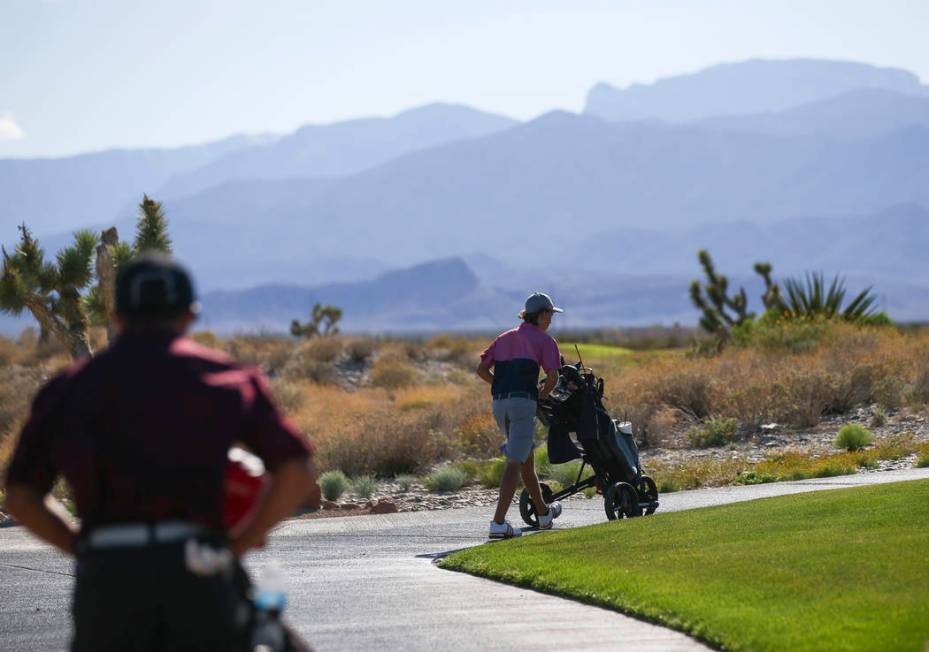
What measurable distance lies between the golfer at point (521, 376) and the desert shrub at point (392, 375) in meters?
28.2

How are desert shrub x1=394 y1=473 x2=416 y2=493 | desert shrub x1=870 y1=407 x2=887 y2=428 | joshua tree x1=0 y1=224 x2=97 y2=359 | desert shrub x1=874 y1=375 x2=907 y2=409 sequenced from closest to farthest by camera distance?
desert shrub x1=394 y1=473 x2=416 y2=493, joshua tree x1=0 y1=224 x2=97 y2=359, desert shrub x1=870 y1=407 x2=887 y2=428, desert shrub x1=874 y1=375 x2=907 y2=409

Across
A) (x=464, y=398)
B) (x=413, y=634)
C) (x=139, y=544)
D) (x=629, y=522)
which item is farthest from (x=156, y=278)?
(x=464, y=398)

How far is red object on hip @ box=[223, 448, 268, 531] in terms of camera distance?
454 centimetres

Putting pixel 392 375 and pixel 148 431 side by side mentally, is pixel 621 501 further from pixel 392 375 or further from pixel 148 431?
pixel 392 375

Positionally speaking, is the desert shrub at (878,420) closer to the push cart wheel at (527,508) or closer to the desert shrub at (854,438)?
the desert shrub at (854,438)

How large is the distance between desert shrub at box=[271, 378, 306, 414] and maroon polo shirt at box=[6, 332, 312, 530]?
26937 millimetres

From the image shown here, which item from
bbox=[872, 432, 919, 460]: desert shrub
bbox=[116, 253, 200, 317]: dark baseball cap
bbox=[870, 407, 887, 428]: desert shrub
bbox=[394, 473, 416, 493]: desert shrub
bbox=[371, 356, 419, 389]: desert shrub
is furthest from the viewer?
bbox=[371, 356, 419, 389]: desert shrub

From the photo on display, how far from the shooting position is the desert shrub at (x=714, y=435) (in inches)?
904

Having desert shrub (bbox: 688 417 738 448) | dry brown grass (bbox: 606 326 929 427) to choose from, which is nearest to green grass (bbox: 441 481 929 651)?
desert shrub (bbox: 688 417 738 448)

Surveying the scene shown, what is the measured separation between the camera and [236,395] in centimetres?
432

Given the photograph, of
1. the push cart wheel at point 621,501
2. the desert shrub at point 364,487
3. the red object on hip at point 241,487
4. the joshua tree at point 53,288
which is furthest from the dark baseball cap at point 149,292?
the joshua tree at point 53,288

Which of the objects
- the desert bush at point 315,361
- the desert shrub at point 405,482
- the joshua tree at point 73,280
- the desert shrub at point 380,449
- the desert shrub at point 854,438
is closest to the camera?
the desert shrub at point 405,482

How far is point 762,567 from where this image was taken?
957cm

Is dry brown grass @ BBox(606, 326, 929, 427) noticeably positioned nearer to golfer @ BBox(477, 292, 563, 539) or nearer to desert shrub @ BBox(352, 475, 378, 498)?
desert shrub @ BBox(352, 475, 378, 498)
